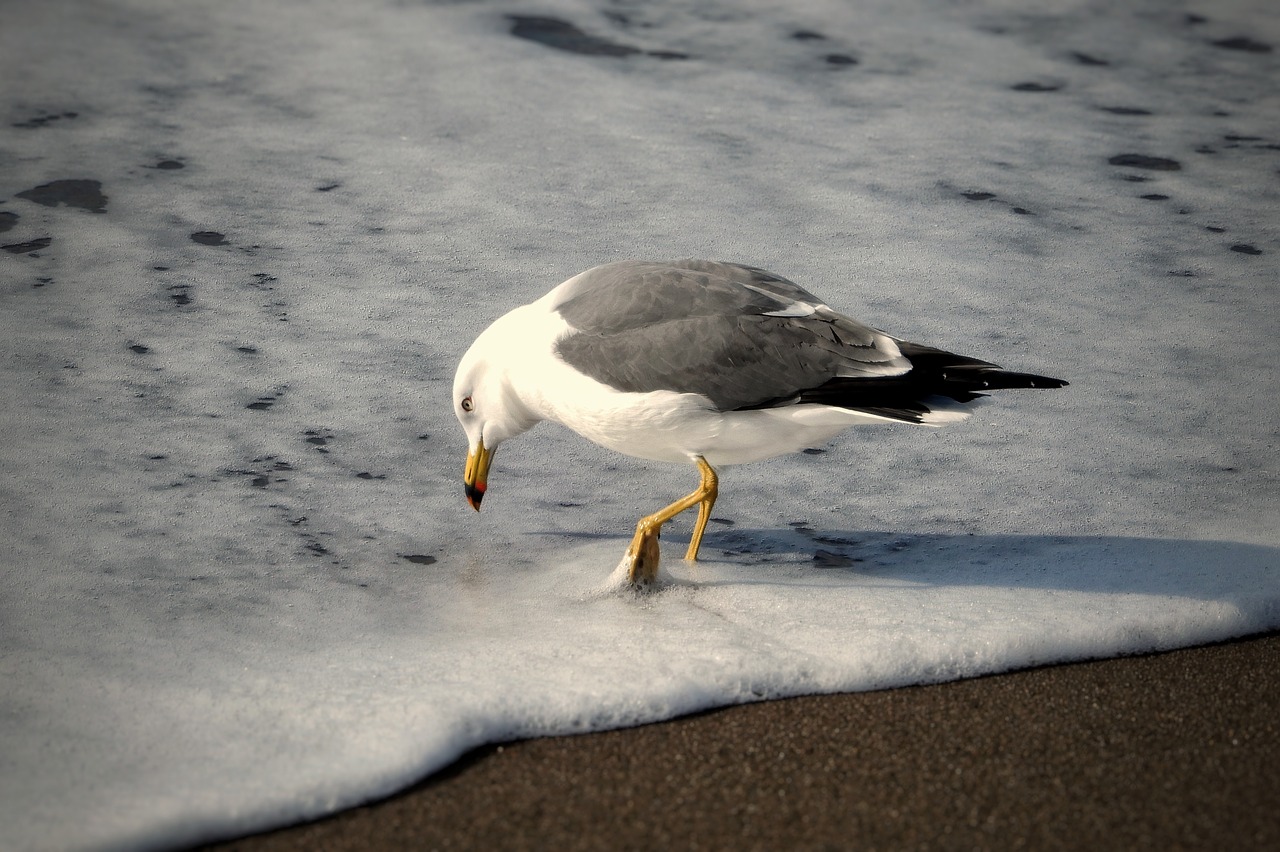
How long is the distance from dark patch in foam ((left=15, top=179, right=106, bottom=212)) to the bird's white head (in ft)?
11.7

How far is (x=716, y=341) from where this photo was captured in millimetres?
4266

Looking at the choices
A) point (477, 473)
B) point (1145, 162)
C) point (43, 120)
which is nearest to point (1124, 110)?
point (1145, 162)

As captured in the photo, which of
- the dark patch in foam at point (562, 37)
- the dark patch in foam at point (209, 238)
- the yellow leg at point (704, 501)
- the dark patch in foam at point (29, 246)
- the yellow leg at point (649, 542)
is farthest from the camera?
the dark patch in foam at point (562, 37)

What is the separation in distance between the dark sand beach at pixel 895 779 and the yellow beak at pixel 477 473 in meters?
1.45

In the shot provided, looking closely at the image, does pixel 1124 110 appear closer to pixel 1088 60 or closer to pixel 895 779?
pixel 1088 60

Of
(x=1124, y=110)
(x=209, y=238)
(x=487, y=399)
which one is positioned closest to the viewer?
(x=487, y=399)

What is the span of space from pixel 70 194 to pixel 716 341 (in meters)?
4.77

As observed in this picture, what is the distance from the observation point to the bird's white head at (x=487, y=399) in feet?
15.4

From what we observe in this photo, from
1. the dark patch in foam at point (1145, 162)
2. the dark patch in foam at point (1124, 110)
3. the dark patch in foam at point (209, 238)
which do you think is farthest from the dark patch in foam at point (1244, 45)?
the dark patch in foam at point (209, 238)

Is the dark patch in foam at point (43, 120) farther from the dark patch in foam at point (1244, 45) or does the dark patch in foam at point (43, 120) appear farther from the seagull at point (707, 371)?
the dark patch in foam at point (1244, 45)

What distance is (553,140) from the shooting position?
335 inches

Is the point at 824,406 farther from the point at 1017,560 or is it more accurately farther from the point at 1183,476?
the point at 1183,476

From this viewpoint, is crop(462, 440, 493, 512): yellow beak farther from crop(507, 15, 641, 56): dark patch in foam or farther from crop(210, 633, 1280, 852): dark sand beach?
crop(507, 15, 641, 56): dark patch in foam

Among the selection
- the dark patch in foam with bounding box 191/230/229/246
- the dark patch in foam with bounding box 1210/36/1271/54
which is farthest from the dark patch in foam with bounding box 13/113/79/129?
the dark patch in foam with bounding box 1210/36/1271/54
